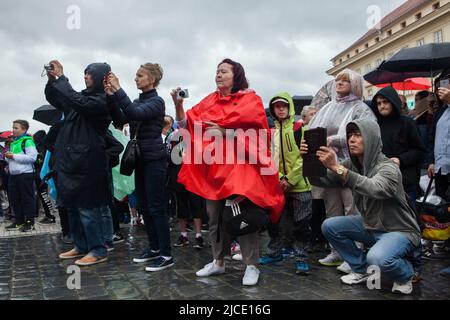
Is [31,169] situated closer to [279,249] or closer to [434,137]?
[279,249]

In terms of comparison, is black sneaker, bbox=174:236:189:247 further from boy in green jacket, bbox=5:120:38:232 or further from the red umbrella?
the red umbrella

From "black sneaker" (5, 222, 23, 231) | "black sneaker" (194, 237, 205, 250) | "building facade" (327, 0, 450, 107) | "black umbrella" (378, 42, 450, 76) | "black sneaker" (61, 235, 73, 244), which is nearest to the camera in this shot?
"black sneaker" (194, 237, 205, 250)

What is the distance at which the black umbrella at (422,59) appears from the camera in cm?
691

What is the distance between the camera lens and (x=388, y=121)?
15.6 ft

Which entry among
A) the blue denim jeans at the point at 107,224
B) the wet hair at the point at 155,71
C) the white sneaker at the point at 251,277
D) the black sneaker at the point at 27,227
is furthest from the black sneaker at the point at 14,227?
the white sneaker at the point at 251,277

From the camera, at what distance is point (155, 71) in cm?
457

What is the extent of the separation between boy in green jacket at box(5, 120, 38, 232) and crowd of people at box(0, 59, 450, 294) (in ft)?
8.62

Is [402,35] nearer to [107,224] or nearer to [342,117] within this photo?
[342,117]

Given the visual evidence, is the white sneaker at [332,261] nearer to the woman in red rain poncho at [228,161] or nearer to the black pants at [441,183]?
the woman in red rain poncho at [228,161]

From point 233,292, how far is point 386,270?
4.19 feet

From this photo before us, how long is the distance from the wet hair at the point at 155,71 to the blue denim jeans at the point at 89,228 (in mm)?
1629

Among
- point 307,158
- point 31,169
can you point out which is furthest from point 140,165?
point 31,169

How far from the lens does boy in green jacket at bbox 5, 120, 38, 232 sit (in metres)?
8.06

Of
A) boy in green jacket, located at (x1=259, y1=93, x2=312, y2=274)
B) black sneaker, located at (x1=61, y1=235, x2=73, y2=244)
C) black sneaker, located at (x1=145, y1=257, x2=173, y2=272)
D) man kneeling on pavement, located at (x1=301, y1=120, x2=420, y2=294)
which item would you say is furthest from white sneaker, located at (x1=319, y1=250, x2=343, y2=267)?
black sneaker, located at (x1=61, y1=235, x2=73, y2=244)
